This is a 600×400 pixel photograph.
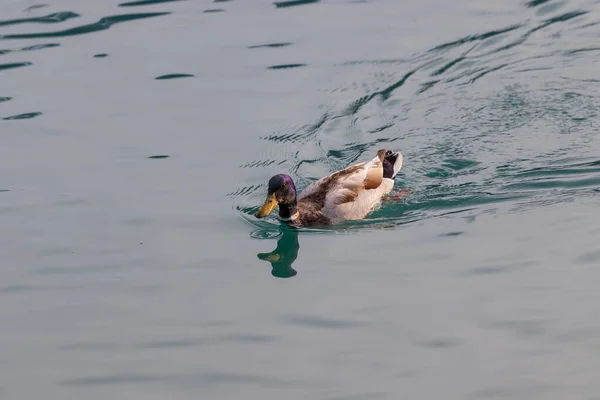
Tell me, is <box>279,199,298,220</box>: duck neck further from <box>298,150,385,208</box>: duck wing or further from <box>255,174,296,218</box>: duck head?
<box>298,150,385,208</box>: duck wing

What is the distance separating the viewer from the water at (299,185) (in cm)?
812

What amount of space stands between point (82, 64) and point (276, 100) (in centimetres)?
325

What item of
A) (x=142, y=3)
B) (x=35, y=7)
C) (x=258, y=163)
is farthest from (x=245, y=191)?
(x=35, y=7)

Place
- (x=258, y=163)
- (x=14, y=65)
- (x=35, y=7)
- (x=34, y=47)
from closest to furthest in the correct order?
(x=258, y=163) → (x=14, y=65) → (x=34, y=47) → (x=35, y=7)

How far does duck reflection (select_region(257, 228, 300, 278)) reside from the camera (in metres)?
9.84

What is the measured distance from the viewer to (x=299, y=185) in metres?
12.4

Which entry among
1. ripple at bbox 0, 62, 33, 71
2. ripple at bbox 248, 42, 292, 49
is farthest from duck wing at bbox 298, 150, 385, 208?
ripple at bbox 0, 62, 33, 71

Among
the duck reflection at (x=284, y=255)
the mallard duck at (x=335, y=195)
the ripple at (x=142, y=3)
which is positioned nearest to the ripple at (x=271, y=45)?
the ripple at (x=142, y=3)

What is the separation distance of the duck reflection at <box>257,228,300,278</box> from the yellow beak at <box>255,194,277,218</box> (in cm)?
32

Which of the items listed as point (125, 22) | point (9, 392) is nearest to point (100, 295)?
point (9, 392)

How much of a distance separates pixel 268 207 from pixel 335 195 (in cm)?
87

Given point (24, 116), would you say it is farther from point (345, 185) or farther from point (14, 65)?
point (345, 185)

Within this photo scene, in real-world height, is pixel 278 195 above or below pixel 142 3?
below

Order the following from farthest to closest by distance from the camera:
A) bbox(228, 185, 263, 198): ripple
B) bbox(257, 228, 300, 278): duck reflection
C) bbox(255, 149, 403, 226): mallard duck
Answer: bbox(228, 185, 263, 198): ripple < bbox(255, 149, 403, 226): mallard duck < bbox(257, 228, 300, 278): duck reflection
